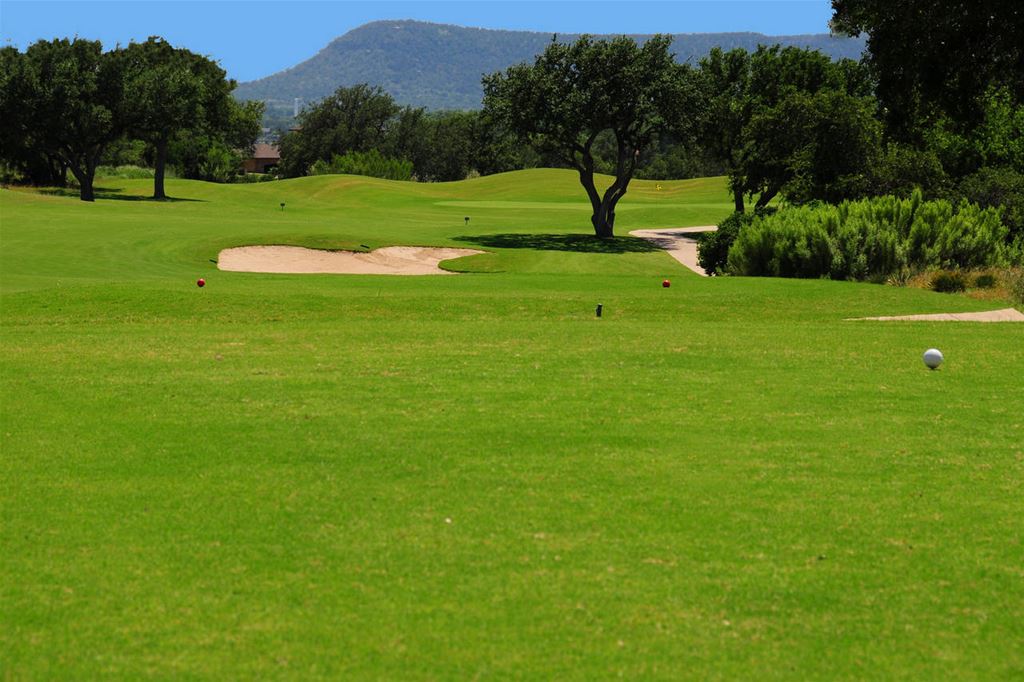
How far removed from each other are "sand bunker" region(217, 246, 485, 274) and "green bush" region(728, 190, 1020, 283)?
17037mm

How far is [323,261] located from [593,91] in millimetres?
20087

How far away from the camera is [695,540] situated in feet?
28.6

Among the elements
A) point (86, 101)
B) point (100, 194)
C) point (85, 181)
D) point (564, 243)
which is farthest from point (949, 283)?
point (100, 194)

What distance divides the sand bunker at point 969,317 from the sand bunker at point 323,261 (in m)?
25.2

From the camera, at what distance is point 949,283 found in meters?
30.4

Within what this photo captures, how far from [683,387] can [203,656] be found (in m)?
8.60

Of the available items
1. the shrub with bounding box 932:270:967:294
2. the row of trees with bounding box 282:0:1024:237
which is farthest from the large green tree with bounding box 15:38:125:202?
the shrub with bounding box 932:270:967:294

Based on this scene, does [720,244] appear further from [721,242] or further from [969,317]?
[969,317]

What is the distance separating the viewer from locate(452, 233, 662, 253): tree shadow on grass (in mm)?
58031

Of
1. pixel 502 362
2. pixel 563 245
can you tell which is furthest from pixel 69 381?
pixel 563 245

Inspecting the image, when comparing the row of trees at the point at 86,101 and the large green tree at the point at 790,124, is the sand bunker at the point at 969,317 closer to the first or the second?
the large green tree at the point at 790,124

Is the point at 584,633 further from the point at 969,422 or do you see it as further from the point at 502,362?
the point at 502,362

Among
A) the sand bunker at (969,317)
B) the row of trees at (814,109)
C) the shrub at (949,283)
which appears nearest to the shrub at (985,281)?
the shrub at (949,283)

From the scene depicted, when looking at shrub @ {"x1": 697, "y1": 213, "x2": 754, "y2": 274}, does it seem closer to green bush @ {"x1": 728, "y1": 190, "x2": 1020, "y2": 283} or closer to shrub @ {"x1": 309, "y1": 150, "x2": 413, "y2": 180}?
green bush @ {"x1": 728, "y1": 190, "x2": 1020, "y2": 283}
